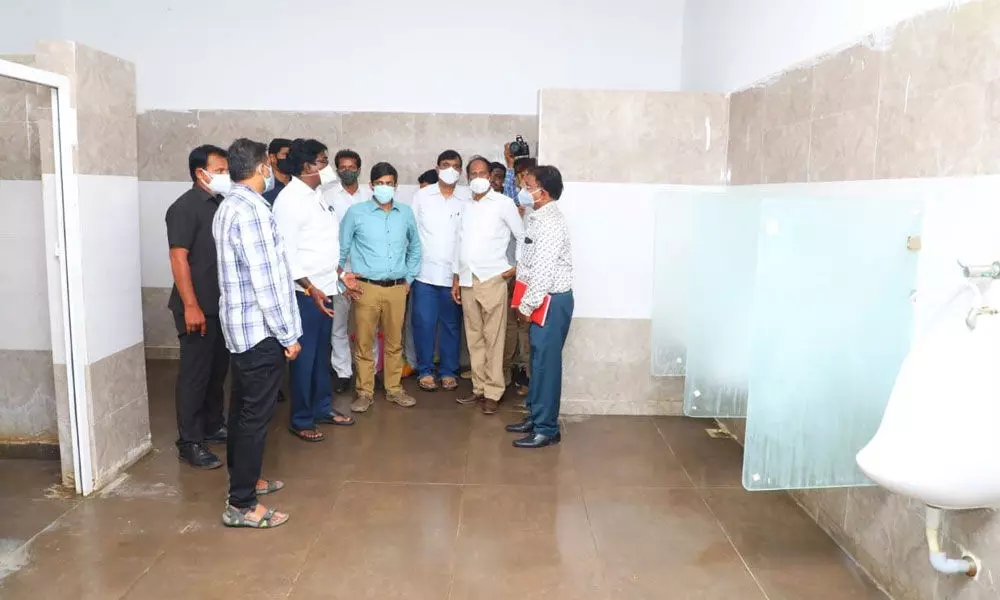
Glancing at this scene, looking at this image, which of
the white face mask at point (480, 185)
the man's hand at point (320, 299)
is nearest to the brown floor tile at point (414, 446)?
the man's hand at point (320, 299)

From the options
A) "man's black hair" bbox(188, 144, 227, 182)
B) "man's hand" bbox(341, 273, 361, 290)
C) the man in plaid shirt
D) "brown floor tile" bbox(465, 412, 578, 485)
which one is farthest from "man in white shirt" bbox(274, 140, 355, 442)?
"brown floor tile" bbox(465, 412, 578, 485)

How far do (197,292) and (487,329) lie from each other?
1.76 meters

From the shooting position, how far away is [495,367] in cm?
447

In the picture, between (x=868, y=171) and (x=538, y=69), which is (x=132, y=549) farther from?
(x=538, y=69)

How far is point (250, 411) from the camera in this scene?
9.40 feet

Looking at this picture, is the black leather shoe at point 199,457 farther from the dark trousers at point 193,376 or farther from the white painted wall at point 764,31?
the white painted wall at point 764,31

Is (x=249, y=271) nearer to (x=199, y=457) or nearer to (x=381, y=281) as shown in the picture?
(x=199, y=457)

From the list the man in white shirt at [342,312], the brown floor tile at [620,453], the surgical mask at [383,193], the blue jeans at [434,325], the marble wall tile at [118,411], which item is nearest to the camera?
the marble wall tile at [118,411]

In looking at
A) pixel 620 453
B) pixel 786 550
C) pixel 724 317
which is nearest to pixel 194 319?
pixel 620 453

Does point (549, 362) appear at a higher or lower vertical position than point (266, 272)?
lower

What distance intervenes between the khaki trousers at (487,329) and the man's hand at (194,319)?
5.44 feet

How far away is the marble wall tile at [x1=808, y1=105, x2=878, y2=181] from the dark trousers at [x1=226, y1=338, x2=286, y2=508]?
7.85 ft

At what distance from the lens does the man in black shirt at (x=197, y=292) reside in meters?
3.40

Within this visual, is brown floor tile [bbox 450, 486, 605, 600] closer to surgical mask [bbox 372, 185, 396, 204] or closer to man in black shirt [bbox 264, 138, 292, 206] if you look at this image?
surgical mask [bbox 372, 185, 396, 204]
